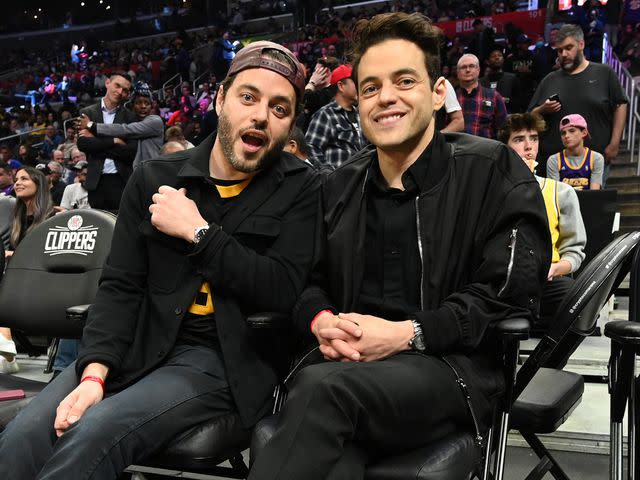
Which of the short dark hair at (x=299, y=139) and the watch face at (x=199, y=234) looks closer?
the watch face at (x=199, y=234)

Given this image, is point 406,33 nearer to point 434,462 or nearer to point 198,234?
point 198,234

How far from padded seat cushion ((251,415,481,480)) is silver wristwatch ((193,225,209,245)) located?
1.85 ft

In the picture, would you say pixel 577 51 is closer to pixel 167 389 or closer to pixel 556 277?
pixel 556 277

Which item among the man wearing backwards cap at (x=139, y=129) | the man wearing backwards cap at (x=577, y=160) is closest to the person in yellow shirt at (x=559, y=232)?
the man wearing backwards cap at (x=577, y=160)

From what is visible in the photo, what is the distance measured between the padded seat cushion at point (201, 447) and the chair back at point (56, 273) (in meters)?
1.11

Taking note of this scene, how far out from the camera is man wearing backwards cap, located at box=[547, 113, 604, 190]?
16.1 feet

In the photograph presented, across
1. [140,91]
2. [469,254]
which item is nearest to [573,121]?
[140,91]

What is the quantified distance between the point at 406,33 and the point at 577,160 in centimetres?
337

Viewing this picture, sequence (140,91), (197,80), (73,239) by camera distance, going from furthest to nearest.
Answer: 1. (197,80)
2. (140,91)
3. (73,239)

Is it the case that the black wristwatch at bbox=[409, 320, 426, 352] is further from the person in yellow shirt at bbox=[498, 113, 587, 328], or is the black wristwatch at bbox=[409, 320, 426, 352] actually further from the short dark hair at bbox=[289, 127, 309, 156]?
the short dark hair at bbox=[289, 127, 309, 156]

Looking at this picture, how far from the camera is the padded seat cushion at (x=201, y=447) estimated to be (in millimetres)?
1800

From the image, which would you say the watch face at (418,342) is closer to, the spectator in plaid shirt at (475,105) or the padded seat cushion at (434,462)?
the padded seat cushion at (434,462)

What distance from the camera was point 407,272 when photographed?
6.27 feet

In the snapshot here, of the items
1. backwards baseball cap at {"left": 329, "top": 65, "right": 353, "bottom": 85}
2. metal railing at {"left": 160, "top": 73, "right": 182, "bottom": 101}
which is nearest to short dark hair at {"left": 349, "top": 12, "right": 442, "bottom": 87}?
backwards baseball cap at {"left": 329, "top": 65, "right": 353, "bottom": 85}
